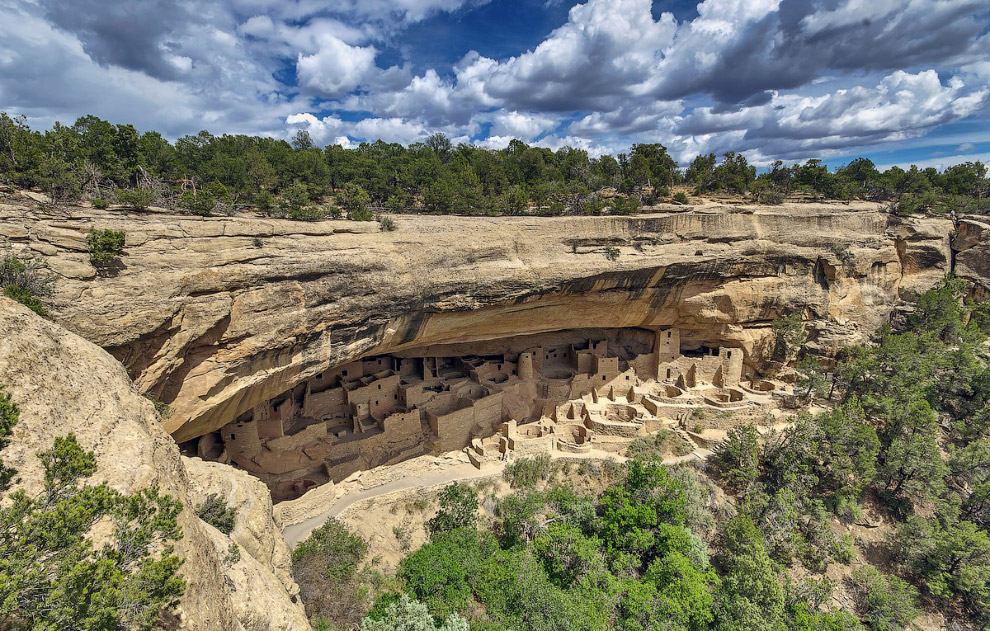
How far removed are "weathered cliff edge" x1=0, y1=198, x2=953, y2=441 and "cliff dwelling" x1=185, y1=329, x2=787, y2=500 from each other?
2.02m

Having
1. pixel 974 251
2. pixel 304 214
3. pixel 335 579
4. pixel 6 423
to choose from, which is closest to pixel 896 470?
pixel 974 251

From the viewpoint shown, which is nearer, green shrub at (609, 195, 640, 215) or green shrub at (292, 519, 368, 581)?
green shrub at (292, 519, 368, 581)

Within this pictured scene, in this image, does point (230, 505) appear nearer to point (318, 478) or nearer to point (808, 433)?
point (318, 478)

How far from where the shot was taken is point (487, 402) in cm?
1850

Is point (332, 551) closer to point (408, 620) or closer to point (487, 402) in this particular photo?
point (408, 620)

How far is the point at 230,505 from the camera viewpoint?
9.04 meters

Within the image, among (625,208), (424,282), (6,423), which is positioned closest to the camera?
(6,423)

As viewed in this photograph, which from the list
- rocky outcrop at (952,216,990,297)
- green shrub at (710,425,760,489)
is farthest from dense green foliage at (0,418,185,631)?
rocky outcrop at (952,216,990,297)

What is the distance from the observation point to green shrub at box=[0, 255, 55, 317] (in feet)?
22.1

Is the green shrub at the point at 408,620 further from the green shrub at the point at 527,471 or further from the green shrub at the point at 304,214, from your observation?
the green shrub at the point at 304,214

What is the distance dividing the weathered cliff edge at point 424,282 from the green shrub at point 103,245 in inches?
9.6

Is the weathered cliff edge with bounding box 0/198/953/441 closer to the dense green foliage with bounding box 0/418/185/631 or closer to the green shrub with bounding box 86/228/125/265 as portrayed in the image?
the green shrub with bounding box 86/228/125/265

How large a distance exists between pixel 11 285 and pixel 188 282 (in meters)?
2.64

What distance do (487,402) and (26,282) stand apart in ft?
47.2
